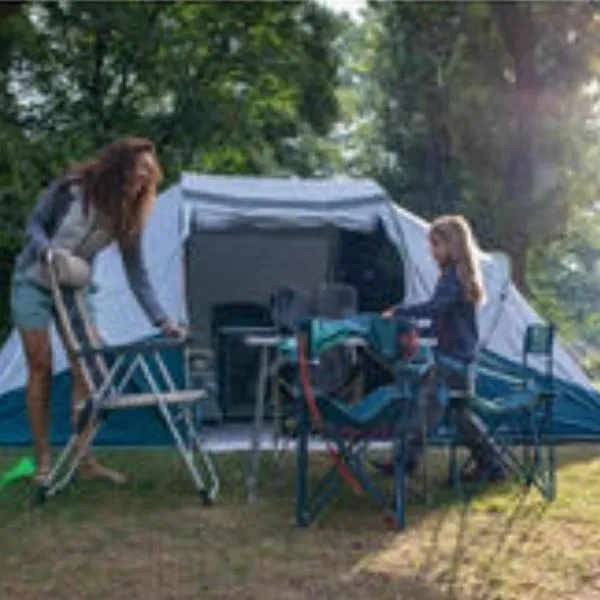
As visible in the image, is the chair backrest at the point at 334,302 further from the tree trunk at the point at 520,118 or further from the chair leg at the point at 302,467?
the chair leg at the point at 302,467

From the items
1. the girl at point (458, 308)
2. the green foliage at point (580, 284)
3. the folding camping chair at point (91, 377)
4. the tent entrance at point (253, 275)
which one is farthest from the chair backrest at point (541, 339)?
the green foliage at point (580, 284)

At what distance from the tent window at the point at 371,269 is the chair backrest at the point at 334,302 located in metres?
1.18

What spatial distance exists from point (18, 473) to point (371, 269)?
123 inches

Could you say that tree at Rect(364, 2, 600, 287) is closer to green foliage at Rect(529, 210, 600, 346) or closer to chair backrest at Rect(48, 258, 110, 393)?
chair backrest at Rect(48, 258, 110, 393)

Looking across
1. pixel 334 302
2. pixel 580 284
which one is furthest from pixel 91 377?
pixel 580 284

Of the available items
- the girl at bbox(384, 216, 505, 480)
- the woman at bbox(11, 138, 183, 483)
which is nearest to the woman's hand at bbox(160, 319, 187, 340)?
the woman at bbox(11, 138, 183, 483)

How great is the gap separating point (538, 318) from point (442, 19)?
1.92 m

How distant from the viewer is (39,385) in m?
4.05

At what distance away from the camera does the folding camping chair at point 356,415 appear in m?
3.54

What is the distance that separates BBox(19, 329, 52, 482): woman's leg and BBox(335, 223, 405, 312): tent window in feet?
9.20

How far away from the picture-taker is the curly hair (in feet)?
13.0

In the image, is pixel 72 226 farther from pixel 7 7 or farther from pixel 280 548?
pixel 280 548

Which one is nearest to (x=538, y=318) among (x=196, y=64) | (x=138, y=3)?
(x=138, y=3)

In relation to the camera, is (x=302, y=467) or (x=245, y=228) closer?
(x=302, y=467)
